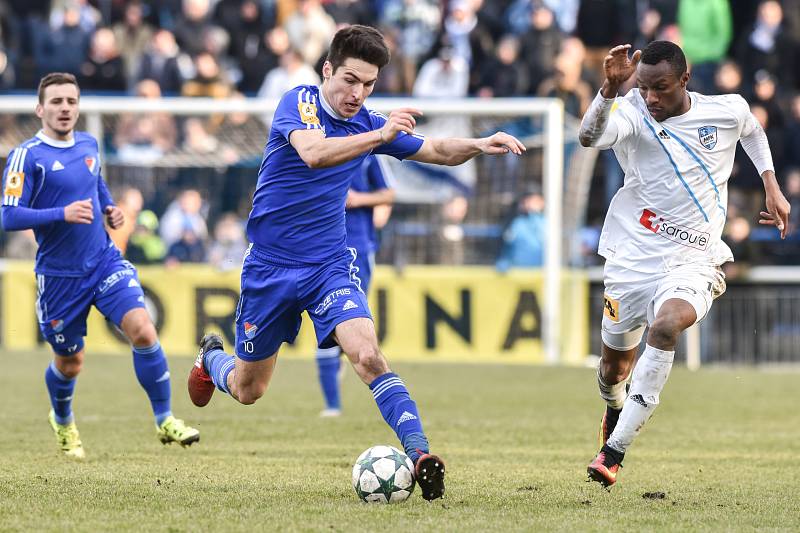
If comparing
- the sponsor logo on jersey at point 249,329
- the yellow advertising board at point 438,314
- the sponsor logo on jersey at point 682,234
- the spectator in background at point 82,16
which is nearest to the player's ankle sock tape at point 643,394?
the sponsor logo on jersey at point 682,234

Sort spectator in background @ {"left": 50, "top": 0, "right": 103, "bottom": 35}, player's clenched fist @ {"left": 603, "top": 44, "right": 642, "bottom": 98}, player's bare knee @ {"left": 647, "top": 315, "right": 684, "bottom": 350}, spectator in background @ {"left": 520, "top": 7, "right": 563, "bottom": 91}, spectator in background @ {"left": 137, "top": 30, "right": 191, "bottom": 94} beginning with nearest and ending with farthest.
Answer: player's clenched fist @ {"left": 603, "top": 44, "right": 642, "bottom": 98}
player's bare knee @ {"left": 647, "top": 315, "right": 684, "bottom": 350}
spectator in background @ {"left": 520, "top": 7, "right": 563, "bottom": 91}
spectator in background @ {"left": 137, "top": 30, "right": 191, "bottom": 94}
spectator in background @ {"left": 50, "top": 0, "right": 103, "bottom": 35}

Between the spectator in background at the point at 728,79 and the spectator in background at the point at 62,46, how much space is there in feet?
32.3

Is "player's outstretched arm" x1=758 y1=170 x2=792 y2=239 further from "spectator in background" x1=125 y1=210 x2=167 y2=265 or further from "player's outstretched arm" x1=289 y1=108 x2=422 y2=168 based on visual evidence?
"spectator in background" x1=125 y1=210 x2=167 y2=265

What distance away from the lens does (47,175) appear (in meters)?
9.70

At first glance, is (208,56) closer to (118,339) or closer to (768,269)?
(118,339)

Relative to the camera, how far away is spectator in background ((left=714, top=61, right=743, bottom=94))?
782 inches

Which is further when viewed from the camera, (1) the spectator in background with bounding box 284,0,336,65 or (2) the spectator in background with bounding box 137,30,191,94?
(1) the spectator in background with bounding box 284,0,336,65

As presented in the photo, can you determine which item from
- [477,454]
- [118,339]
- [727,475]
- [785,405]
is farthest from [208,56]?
[727,475]

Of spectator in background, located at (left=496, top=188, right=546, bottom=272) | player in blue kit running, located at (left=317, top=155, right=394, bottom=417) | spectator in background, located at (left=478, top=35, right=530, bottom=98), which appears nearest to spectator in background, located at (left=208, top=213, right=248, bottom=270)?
spectator in background, located at (left=496, top=188, right=546, bottom=272)

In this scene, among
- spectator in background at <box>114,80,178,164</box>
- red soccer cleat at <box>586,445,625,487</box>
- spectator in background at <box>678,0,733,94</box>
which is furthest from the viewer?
spectator in background at <box>678,0,733,94</box>

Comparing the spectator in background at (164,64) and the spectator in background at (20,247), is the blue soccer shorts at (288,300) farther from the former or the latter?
the spectator in background at (164,64)

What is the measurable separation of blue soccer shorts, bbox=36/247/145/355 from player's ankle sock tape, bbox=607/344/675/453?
12.1 ft

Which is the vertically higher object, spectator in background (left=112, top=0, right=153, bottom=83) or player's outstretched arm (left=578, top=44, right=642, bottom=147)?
spectator in background (left=112, top=0, right=153, bottom=83)

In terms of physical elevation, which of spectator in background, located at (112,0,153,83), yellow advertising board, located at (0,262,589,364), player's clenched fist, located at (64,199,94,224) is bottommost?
yellow advertising board, located at (0,262,589,364)
